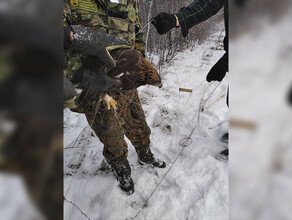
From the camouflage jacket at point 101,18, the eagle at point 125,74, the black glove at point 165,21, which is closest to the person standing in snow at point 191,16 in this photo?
the black glove at point 165,21

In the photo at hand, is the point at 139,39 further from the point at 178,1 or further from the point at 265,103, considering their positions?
the point at 178,1

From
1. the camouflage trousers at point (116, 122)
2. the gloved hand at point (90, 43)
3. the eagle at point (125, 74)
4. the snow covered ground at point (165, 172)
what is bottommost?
the snow covered ground at point (165, 172)

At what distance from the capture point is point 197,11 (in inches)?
41.2

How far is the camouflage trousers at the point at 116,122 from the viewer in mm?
1066

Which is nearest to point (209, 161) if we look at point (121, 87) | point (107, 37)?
point (121, 87)

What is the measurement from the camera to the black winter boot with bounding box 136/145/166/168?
161cm

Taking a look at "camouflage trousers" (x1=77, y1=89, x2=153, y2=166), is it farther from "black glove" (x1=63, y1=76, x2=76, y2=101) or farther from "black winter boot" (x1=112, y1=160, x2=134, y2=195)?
"black glove" (x1=63, y1=76, x2=76, y2=101)

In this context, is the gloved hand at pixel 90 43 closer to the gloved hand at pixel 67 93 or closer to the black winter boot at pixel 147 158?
the gloved hand at pixel 67 93

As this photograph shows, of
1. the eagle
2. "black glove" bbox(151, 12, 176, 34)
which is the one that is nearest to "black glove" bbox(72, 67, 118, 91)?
the eagle

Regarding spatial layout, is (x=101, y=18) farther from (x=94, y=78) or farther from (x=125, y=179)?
(x=125, y=179)

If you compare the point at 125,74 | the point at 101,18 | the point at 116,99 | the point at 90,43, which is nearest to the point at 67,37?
the point at 90,43

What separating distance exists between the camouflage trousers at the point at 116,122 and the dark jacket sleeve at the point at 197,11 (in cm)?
61

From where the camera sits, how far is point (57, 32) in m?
0.26

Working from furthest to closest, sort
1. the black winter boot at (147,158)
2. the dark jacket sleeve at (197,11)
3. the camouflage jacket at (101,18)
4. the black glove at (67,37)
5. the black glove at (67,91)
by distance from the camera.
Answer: the black winter boot at (147,158)
the dark jacket sleeve at (197,11)
the camouflage jacket at (101,18)
the black glove at (67,37)
the black glove at (67,91)
